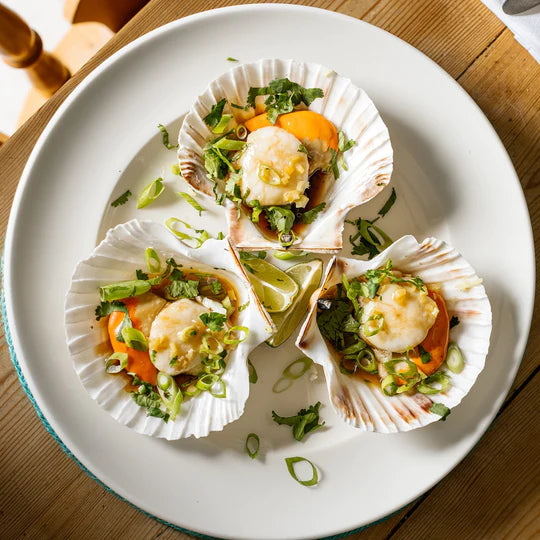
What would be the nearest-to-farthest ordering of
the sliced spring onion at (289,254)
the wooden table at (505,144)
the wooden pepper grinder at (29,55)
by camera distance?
the sliced spring onion at (289,254) < the wooden table at (505,144) < the wooden pepper grinder at (29,55)

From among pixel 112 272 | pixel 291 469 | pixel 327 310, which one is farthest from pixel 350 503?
pixel 112 272

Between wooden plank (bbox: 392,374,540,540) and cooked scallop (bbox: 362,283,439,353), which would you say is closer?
cooked scallop (bbox: 362,283,439,353)

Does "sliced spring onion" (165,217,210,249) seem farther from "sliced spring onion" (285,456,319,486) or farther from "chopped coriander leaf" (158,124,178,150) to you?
"sliced spring onion" (285,456,319,486)

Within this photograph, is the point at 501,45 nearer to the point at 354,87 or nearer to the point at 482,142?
the point at 482,142

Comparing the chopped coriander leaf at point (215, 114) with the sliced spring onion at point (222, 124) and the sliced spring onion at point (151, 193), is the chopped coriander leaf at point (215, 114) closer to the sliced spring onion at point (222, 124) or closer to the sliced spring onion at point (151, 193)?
Answer: the sliced spring onion at point (222, 124)

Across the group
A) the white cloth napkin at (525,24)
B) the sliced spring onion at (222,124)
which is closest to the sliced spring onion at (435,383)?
the sliced spring onion at (222,124)

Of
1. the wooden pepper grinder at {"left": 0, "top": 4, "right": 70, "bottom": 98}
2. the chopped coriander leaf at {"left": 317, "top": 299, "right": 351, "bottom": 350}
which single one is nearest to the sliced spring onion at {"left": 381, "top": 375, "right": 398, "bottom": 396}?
the chopped coriander leaf at {"left": 317, "top": 299, "right": 351, "bottom": 350}
